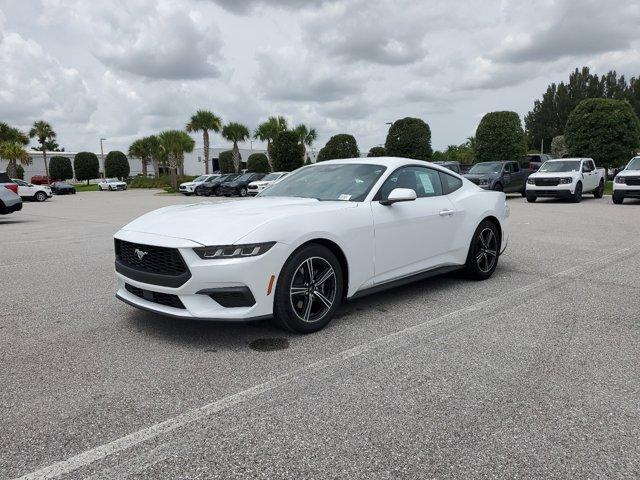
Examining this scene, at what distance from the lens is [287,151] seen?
43.5m

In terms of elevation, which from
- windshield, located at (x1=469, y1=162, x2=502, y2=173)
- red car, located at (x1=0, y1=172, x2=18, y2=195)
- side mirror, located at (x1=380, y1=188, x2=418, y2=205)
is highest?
red car, located at (x1=0, y1=172, x2=18, y2=195)

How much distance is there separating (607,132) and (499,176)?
374 inches

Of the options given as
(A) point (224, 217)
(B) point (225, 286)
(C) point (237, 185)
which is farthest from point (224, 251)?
(C) point (237, 185)

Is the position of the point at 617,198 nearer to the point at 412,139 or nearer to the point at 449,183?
the point at 449,183

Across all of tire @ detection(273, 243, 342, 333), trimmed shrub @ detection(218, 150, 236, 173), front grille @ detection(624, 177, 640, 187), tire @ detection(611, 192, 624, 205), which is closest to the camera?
tire @ detection(273, 243, 342, 333)

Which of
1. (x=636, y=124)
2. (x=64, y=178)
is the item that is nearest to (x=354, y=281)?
(x=636, y=124)

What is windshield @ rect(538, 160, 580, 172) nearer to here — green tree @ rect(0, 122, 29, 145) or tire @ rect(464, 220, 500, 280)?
tire @ rect(464, 220, 500, 280)

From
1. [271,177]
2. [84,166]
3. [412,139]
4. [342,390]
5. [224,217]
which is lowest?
[342,390]

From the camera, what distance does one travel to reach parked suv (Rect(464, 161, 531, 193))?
2112 cm

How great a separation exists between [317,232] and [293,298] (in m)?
0.56

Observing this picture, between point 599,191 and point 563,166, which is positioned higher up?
point 563,166

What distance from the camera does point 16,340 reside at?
430 centimetres

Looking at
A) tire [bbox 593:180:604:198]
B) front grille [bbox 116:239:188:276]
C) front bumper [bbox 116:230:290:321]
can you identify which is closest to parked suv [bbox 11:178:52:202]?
tire [bbox 593:180:604:198]

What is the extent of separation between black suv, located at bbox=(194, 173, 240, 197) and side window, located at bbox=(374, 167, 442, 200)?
30.1 metres
